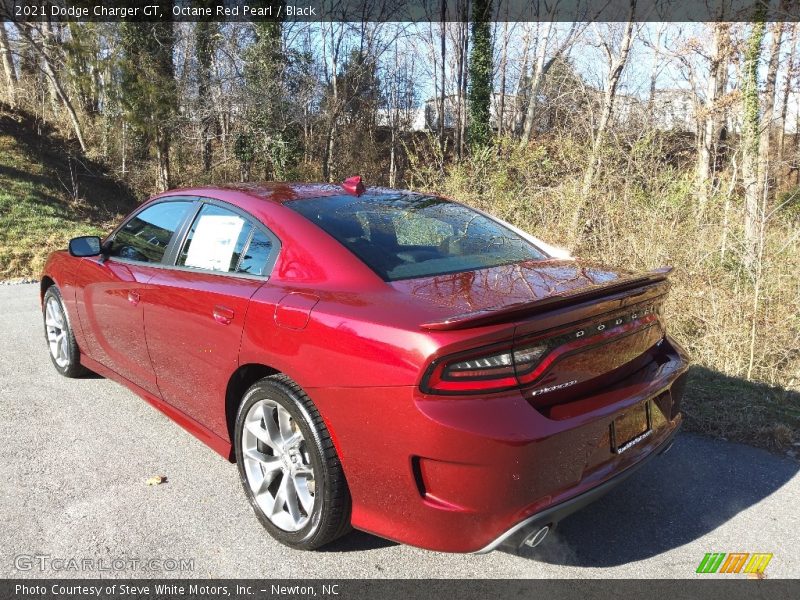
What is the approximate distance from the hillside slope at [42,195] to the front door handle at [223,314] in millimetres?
9231

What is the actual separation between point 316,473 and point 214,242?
4.65 feet

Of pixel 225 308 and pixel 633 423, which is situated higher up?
pixel 225 308

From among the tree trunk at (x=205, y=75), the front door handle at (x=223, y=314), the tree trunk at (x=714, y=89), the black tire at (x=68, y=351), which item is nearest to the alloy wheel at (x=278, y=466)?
the front door handle at (x=223, y=314)

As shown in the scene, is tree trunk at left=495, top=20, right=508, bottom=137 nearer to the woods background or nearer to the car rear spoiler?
the woods background

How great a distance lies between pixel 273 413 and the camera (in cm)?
259

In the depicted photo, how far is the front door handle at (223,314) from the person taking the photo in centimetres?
272

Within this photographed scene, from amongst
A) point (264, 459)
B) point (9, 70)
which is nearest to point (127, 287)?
point (264, 459)

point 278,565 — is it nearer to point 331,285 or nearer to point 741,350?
point 331,285

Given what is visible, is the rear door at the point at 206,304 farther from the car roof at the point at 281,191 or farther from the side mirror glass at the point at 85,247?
the side mirror glass at the point at 85,247

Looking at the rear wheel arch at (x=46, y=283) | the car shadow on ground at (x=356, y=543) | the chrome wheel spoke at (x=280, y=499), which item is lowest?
the car shadow on ground at (x=356, y=543)

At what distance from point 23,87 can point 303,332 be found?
2578 cm

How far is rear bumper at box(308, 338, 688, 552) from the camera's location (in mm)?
1971

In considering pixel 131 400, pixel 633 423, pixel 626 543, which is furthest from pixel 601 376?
pixel 131 400

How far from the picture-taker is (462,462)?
6.48ft
